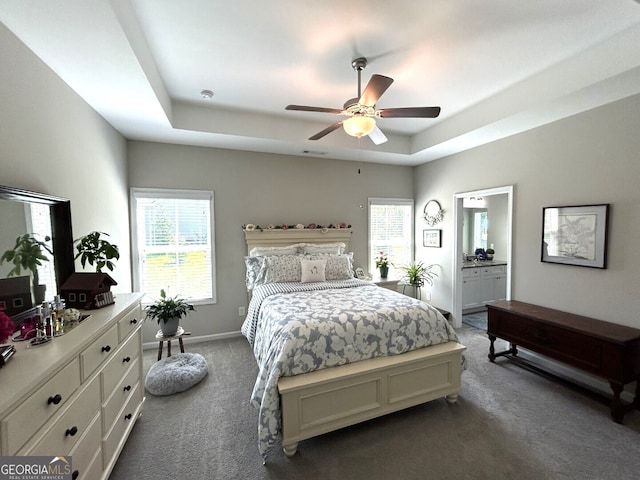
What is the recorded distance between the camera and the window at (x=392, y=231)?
470 cm

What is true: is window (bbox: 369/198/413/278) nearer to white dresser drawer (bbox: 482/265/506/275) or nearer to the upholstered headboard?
the upholstered headboard

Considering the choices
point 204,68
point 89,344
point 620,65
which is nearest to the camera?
point 89,344

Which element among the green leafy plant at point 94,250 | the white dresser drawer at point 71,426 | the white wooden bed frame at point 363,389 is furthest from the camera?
the green leafy plant at point 94,250

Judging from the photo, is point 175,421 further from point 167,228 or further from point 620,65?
point 620,65

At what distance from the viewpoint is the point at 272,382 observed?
1.80m

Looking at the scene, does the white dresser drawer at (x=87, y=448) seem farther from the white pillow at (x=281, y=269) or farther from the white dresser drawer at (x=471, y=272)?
the white dresser drawer at (x=471, y=272)

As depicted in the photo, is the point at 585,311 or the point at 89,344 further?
the point at 585,311

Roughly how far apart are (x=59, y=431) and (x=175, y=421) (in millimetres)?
1202

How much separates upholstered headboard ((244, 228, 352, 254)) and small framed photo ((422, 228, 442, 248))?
1368 mm

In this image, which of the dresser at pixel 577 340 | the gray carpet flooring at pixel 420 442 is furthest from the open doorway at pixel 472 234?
the gray carpet flooring at pixel 420 442

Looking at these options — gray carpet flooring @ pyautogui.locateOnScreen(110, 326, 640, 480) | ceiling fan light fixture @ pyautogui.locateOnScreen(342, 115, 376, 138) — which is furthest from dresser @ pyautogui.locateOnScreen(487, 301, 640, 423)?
ceiling fan light fixture @ pyautogui.locateOnScreen(342, 115, 376, 138)

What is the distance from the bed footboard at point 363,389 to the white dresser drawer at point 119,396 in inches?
39.2

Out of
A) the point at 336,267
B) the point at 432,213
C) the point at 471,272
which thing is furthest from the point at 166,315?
the point at 471,272

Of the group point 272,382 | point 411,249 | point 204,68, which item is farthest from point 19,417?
point 411,249
